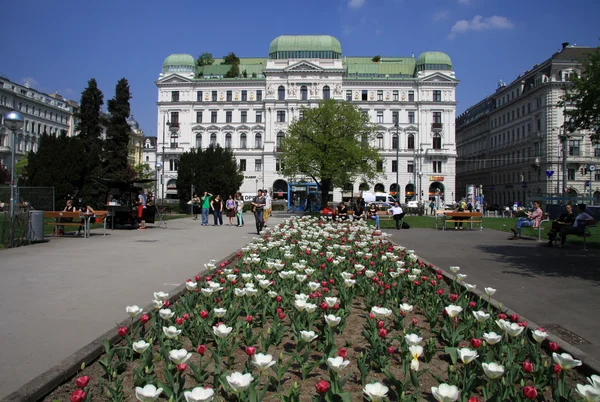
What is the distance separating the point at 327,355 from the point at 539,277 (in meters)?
7.07

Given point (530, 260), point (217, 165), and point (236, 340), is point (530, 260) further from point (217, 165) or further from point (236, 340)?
point (217, 165)

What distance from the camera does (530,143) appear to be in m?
81.5

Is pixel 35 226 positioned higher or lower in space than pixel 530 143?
lower

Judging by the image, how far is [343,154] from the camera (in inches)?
2018

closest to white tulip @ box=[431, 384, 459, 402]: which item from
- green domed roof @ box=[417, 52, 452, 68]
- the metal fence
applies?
the metal fence

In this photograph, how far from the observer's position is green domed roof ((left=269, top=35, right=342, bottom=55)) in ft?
277

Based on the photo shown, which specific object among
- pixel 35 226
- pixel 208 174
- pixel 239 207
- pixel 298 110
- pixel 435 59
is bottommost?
pixel 35 226

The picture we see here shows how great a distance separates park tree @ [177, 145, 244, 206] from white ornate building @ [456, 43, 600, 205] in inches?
1456

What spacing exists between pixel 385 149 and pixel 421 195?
10432 millimetres

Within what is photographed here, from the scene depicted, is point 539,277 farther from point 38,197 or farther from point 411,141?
point 411,141

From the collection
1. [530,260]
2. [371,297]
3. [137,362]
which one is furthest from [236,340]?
[530,260]

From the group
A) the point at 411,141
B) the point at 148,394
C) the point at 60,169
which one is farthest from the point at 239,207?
the point at 411,141

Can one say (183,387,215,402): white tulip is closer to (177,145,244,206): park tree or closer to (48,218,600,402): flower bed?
(48,218,600,402): flower bed

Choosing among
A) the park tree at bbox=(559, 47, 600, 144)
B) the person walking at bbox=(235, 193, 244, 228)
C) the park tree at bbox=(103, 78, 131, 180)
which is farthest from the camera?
the park tree at bbox=(103, 78, 131, 180)
